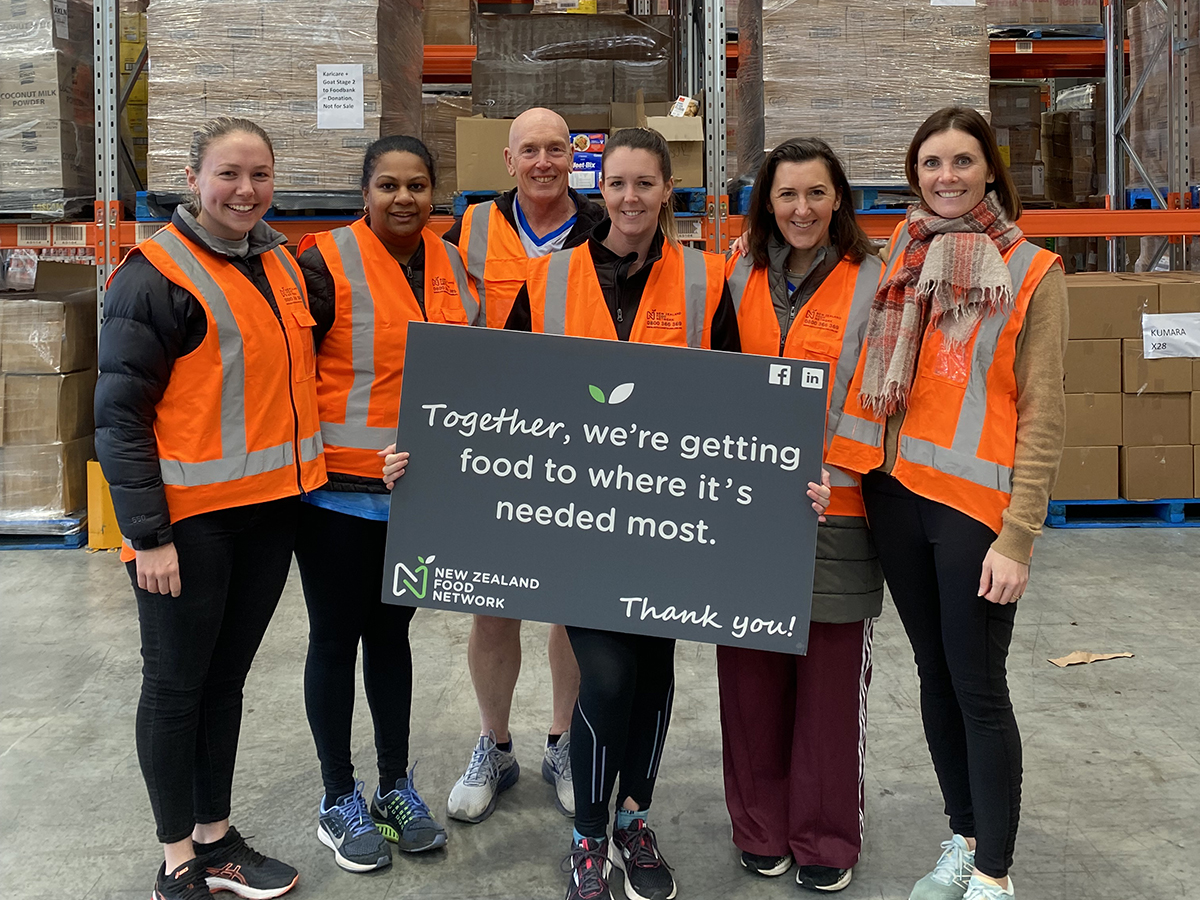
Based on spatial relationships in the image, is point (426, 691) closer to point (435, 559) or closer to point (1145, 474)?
point (435, 559)

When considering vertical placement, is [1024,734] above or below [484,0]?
below

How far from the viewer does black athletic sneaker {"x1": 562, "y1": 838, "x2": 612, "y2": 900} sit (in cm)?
255

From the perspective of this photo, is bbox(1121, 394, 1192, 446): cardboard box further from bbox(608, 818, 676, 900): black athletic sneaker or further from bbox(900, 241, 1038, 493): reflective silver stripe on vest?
bbox(608, 818, 676, 900): black athletic sneaker

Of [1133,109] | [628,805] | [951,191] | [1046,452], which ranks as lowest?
[628,805]

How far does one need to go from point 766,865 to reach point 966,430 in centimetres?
125

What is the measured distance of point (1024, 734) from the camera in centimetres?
363

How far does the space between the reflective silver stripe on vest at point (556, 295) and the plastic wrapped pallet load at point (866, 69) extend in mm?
3118

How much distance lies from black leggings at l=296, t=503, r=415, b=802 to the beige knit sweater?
4.69 ft

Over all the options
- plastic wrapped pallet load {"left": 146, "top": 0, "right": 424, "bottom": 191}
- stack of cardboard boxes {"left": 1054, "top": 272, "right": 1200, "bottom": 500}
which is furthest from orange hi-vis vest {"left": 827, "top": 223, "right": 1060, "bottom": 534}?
stack of cardboard boxes {"left": 1054, "top": 272, "right": 1200, "bottom": 500}

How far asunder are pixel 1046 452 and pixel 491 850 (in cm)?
174

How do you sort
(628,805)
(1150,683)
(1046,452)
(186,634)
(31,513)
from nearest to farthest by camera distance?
(1046,452)
(186,634)
(628,805)
(1150,683)
(31,513)

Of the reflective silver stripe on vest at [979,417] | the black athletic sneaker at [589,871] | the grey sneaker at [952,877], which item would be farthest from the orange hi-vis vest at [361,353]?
the grey sneaker at [952,877]

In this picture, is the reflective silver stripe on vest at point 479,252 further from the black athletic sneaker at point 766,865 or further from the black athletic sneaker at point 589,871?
the black athletic sneaker at point 766,865

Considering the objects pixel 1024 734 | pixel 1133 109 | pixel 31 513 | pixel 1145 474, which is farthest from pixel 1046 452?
pixel 1133 109
